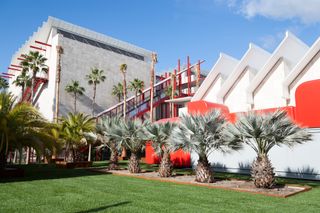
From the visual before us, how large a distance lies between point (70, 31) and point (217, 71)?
29316mm

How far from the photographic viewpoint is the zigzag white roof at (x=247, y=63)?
2502 centimetres

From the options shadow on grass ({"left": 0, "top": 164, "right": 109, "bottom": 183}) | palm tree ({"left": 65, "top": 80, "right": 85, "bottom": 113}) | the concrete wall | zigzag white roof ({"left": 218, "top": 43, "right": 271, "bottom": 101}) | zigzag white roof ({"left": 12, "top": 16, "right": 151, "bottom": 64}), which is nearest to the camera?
shadow on grass ({"left": 0, "top": 164, "right": 109, "bottom": 183})

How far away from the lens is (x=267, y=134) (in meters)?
10.2

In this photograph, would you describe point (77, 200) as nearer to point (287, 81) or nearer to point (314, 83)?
point (314, 83)

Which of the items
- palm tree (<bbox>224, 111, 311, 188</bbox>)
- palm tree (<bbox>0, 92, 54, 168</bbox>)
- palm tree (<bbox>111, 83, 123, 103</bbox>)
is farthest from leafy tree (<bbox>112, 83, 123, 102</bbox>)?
palm tree (<bbox>224, 111, 311, 188</bbox>)

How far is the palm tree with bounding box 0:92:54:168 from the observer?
500 inches

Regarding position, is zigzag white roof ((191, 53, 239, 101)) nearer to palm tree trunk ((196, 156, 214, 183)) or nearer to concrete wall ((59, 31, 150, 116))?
palm tree trunk ((196, 156, 214, 183))

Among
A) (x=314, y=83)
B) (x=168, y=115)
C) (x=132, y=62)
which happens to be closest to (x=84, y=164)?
(x=314, y=83)

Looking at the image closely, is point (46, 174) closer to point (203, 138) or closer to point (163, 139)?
point (163, 139)

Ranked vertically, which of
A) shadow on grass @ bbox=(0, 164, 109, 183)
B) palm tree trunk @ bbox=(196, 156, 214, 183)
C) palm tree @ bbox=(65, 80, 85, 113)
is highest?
palm tree @ bbox=(65, 80, 85, 113)

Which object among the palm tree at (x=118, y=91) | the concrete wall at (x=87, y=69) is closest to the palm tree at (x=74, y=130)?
the concrete wall at (x=87, y=69)

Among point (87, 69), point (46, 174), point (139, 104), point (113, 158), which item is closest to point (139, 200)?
point (46, 174)

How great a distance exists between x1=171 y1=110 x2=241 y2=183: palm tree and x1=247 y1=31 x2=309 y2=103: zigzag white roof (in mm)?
12374

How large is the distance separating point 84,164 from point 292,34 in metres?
19.4
